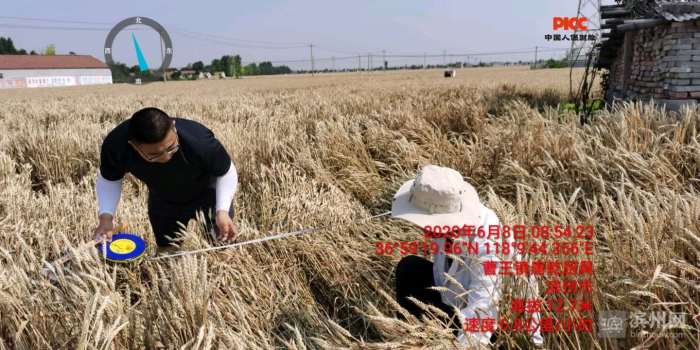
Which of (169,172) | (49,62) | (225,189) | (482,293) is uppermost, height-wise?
(49,62)

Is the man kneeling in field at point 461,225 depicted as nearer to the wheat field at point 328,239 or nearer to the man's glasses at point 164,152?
the wheat field at point 328,239

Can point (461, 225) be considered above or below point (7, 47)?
below

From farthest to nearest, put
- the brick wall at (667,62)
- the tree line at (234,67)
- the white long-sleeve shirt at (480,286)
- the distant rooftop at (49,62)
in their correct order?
the tree line at (234,67)
the distant rooftop at (49,62)
the brick wall at (667,62)
the white long-sleeve shirt at (480,286)

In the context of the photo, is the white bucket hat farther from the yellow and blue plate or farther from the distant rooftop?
the distant rooftop

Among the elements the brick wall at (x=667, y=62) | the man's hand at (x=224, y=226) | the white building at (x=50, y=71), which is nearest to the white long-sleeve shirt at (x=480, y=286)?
the man's hand at (x=224, y=226)

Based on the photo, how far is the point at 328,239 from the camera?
246 centimetres

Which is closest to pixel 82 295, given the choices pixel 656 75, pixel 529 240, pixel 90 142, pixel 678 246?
pixel 529 240

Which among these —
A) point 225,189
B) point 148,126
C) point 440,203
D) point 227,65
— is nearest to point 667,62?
point 440,203

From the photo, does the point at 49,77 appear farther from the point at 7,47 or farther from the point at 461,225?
the point at 461,225

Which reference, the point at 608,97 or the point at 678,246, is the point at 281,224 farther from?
the point at 608,97

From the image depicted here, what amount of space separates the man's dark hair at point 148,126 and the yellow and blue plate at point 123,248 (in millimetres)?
465

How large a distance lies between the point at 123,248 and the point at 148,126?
0.56 m

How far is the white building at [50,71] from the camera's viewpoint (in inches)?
2283

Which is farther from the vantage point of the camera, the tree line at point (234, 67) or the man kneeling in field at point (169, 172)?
the tree line at point (234, 67)
